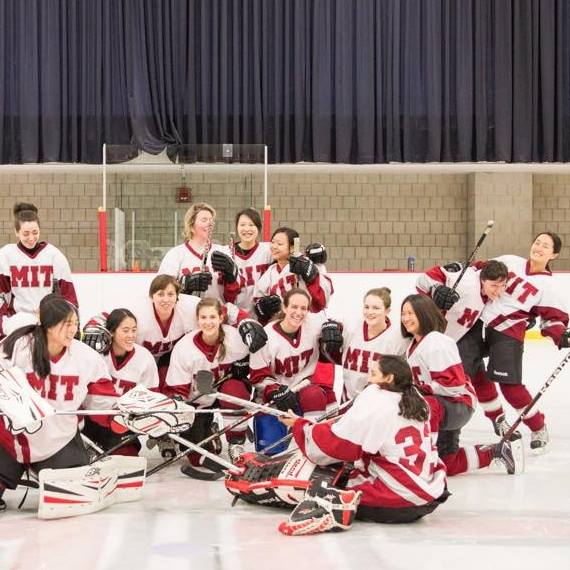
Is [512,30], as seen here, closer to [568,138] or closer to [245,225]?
[568,138]

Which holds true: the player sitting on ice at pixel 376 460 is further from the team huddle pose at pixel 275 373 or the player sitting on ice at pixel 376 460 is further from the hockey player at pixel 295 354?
the hockey player at pixel 295 354

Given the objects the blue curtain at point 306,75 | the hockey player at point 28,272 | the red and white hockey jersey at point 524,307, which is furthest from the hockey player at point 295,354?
the blue curtain at point 306,75

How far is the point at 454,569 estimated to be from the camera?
2635mm

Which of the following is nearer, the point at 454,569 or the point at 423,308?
the point at 454,569

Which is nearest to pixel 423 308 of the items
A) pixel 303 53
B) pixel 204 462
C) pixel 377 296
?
pixel 377 296

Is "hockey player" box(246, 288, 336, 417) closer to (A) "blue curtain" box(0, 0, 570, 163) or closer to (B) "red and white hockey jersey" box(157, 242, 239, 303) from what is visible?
(B) "red and white hockey jersey" box(157, 242, 239, 303)

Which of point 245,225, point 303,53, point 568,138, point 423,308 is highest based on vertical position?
point 303,53

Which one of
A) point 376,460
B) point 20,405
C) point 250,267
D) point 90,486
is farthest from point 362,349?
point 20,405

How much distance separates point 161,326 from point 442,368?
126 centimetres

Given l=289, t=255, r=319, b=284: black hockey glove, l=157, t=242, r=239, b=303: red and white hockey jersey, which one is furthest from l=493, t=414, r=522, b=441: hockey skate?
l=157, t=242, r=239, b=303: red and white hockey jersey

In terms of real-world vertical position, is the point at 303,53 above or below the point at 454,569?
above

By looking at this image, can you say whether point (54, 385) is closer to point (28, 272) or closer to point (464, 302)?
point (28, 272)

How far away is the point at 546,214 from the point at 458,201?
1003 mm

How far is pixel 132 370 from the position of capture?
385cm
